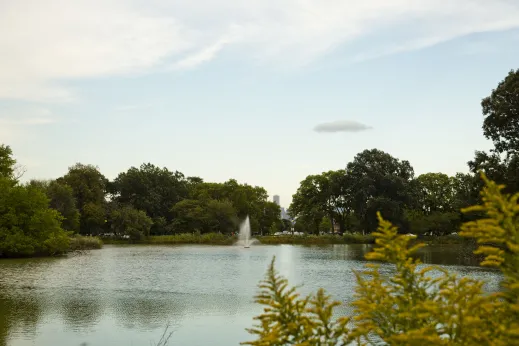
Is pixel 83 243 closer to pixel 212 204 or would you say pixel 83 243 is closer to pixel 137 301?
pixel 212 204

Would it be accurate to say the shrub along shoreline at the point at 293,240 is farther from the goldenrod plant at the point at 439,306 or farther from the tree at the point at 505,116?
the goldenrod plant at the point at 439,306

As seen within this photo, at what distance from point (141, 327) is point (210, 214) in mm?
67895

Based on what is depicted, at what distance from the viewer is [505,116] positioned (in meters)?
32.2

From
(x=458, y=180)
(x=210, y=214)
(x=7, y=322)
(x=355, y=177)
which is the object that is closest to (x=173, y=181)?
(x=210, y=214)

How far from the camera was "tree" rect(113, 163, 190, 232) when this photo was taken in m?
91.8

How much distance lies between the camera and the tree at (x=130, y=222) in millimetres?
76750

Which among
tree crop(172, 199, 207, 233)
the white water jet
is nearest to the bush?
the white water jet

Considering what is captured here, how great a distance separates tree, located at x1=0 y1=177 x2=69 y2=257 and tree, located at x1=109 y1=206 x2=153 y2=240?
28597 millimetres

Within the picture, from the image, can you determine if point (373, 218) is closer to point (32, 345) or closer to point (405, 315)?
point (32, 345)

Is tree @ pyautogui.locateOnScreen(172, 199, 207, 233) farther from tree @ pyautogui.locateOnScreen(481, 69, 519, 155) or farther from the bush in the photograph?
tree @ pyautogui.locateOnScreen(481, 69, 519, 155)

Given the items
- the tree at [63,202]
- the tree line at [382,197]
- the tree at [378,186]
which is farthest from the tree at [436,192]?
the tree at [63,202]

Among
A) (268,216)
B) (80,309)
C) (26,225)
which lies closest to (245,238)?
(268,216)

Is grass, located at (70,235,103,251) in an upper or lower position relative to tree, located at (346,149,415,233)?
lower

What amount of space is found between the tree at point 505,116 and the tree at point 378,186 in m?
36.2
